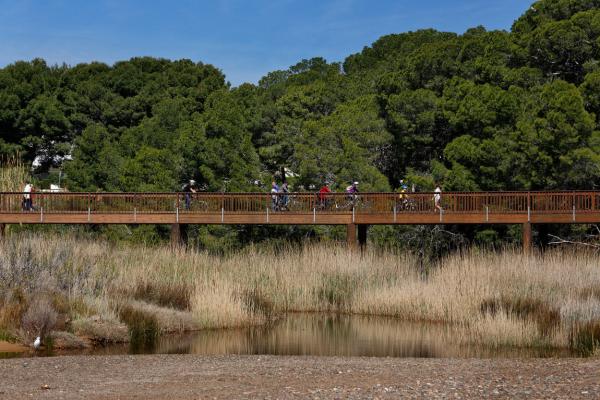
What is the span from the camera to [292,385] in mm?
12906

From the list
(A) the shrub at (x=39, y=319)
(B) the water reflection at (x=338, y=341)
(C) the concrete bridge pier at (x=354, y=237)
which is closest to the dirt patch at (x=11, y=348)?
(A) the shrub at (x=39, y=319)

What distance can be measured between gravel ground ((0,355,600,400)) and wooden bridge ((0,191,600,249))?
14.7 m

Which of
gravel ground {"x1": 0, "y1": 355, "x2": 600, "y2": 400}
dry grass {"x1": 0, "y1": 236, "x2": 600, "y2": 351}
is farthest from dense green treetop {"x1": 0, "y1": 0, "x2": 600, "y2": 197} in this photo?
gravel ground {"x1": 0, "y1": 355, "x2": 600, "y2": 400}

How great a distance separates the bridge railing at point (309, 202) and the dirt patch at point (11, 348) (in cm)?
1446

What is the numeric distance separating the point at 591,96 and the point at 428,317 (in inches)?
711

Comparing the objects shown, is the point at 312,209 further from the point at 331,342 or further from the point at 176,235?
the point at 331,342

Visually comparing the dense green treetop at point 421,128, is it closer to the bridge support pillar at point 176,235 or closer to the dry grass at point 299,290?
the bridge support pillar at point 176,235

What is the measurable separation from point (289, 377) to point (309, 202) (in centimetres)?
1830

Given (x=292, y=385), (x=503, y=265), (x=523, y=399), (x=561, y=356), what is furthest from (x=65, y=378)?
(x=503, y=265)

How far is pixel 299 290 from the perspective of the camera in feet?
81.2

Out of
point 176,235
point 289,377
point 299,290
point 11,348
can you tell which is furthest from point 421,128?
point 289,377

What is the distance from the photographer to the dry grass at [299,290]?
19.2 meters

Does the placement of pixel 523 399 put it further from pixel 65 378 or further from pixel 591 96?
pixel 591 96

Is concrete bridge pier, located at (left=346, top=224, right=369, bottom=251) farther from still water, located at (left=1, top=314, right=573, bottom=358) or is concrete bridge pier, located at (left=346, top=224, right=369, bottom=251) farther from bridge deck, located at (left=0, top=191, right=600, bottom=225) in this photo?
still water, located at (left=1, top=314, right=573, bottom=358)
